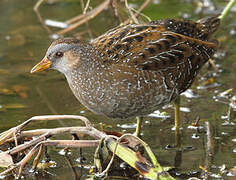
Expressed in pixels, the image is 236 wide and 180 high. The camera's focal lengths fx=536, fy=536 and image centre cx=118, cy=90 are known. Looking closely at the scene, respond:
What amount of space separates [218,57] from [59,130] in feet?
11.9

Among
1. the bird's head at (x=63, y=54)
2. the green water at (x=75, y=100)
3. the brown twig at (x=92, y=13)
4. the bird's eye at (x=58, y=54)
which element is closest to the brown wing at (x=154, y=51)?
the bird's head at (x=63, y=54)

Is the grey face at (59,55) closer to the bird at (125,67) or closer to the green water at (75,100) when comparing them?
the bird at (125,67)

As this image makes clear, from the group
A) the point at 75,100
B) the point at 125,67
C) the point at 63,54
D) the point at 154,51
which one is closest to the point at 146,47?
the point at 154,51

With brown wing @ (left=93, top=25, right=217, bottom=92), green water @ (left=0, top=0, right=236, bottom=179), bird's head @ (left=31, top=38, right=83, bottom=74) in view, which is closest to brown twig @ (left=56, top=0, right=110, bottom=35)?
green water @ (left=0, top=0, right=236, bottom=179)

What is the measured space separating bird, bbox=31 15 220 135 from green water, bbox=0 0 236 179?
556 mm

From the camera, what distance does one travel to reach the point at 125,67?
5113 mm

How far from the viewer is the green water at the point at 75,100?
5273 mm

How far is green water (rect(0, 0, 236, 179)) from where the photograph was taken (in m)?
5.27

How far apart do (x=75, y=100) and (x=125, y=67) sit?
1.74 meters

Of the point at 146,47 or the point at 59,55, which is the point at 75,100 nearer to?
the point at 59,55

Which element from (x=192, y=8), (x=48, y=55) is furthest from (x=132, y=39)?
(x=192, y=8)

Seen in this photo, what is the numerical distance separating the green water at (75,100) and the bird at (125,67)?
1.82ft

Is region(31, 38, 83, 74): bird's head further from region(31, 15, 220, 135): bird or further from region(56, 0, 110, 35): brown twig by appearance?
region(56, 0, 110, 35): brown twig

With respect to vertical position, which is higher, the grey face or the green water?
the grey face
